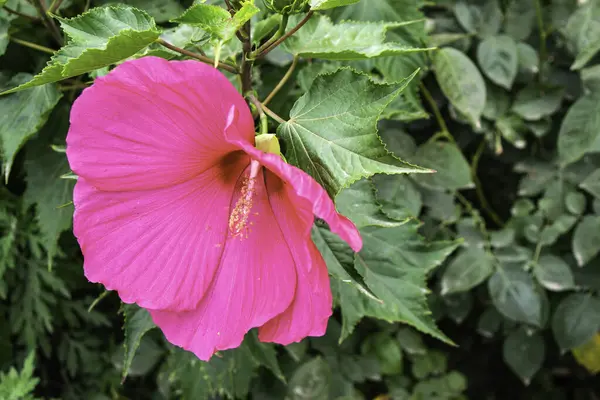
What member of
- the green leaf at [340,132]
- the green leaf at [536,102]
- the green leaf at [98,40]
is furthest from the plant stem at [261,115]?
the green leaf at [536,102]

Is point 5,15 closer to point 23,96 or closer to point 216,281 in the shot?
point 23,96

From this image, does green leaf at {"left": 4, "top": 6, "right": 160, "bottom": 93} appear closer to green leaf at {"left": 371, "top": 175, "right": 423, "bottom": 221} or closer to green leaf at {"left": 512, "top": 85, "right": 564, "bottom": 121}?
green leaf at {"left": 371, "top": 175, "right": 423, "bottom": 221}

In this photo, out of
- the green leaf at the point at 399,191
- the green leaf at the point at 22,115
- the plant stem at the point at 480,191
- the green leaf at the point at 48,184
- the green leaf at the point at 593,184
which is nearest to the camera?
the green leaf at the point at 22,115

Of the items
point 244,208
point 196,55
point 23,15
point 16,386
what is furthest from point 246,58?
point 16,386

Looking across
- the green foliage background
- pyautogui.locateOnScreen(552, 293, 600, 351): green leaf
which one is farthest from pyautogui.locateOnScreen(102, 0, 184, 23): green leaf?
pyautogui.locateOnScreen(552, 293, 600, 351): green leaf

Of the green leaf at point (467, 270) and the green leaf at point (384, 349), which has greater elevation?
the green leaf at point (467, 270)

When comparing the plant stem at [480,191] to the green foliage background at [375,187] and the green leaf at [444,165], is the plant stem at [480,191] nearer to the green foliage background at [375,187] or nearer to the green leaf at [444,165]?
the green foliage background at [375,187]
